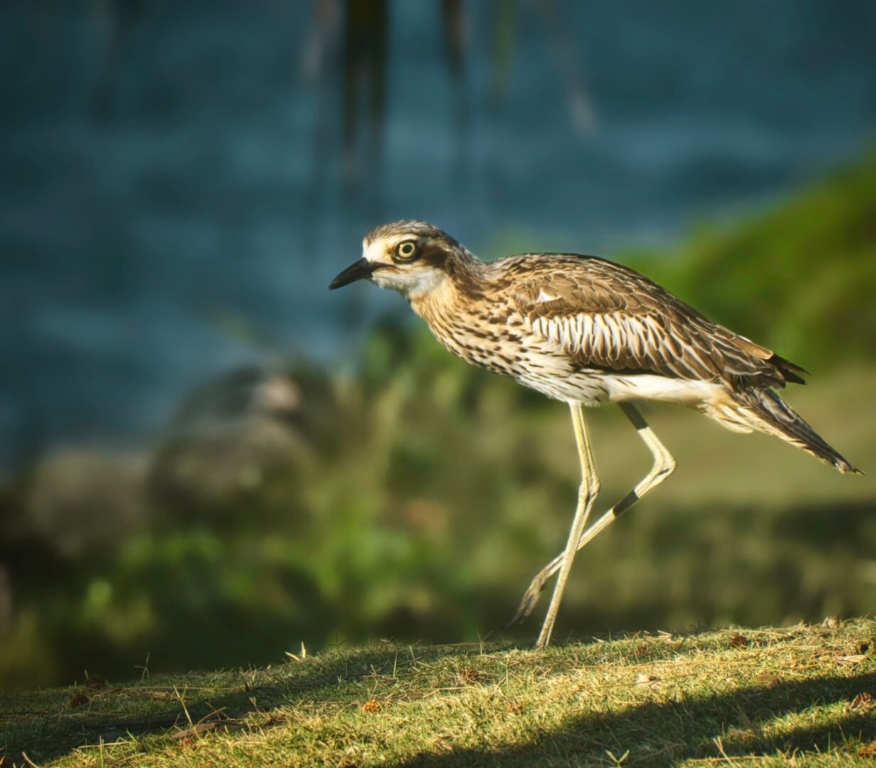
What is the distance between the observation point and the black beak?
542 cm

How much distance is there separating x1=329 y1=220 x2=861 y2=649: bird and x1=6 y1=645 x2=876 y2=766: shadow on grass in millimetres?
1145

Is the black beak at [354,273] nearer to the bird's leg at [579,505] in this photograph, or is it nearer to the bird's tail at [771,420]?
the bird's leg at [579,505]

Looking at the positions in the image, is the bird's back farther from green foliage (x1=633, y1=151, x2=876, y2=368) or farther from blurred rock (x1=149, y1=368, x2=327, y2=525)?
green foliage (x1=633, y1=151, x2=876, y2=368)

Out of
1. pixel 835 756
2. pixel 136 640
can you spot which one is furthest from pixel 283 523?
pixel 835 756

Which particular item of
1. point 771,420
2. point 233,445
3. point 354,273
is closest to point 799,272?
point 233,445

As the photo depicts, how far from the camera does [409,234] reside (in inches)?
219

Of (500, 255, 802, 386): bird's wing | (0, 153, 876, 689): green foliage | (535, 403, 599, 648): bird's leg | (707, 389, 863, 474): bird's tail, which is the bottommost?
(0, 153, 876, 689): green foliage

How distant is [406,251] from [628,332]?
3.40 ft

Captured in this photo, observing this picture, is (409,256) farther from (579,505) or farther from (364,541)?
(364,541)

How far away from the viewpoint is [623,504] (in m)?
5.58

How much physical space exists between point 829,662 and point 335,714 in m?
1.72

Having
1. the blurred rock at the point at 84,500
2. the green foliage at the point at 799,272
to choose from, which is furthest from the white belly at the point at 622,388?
the green foliage at the point at 799,272

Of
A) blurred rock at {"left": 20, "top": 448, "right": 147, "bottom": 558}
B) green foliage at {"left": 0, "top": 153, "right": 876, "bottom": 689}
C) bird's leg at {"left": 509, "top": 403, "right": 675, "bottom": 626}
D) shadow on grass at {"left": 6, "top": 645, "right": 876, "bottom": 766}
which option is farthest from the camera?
blurred rock at {"left": 20, "top": 448, "right": 147, "bottom": 558}

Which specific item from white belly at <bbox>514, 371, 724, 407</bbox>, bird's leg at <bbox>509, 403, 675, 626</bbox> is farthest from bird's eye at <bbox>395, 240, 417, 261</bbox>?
bird's leg at <bbox>509, 403, 675, 626</bbox>
